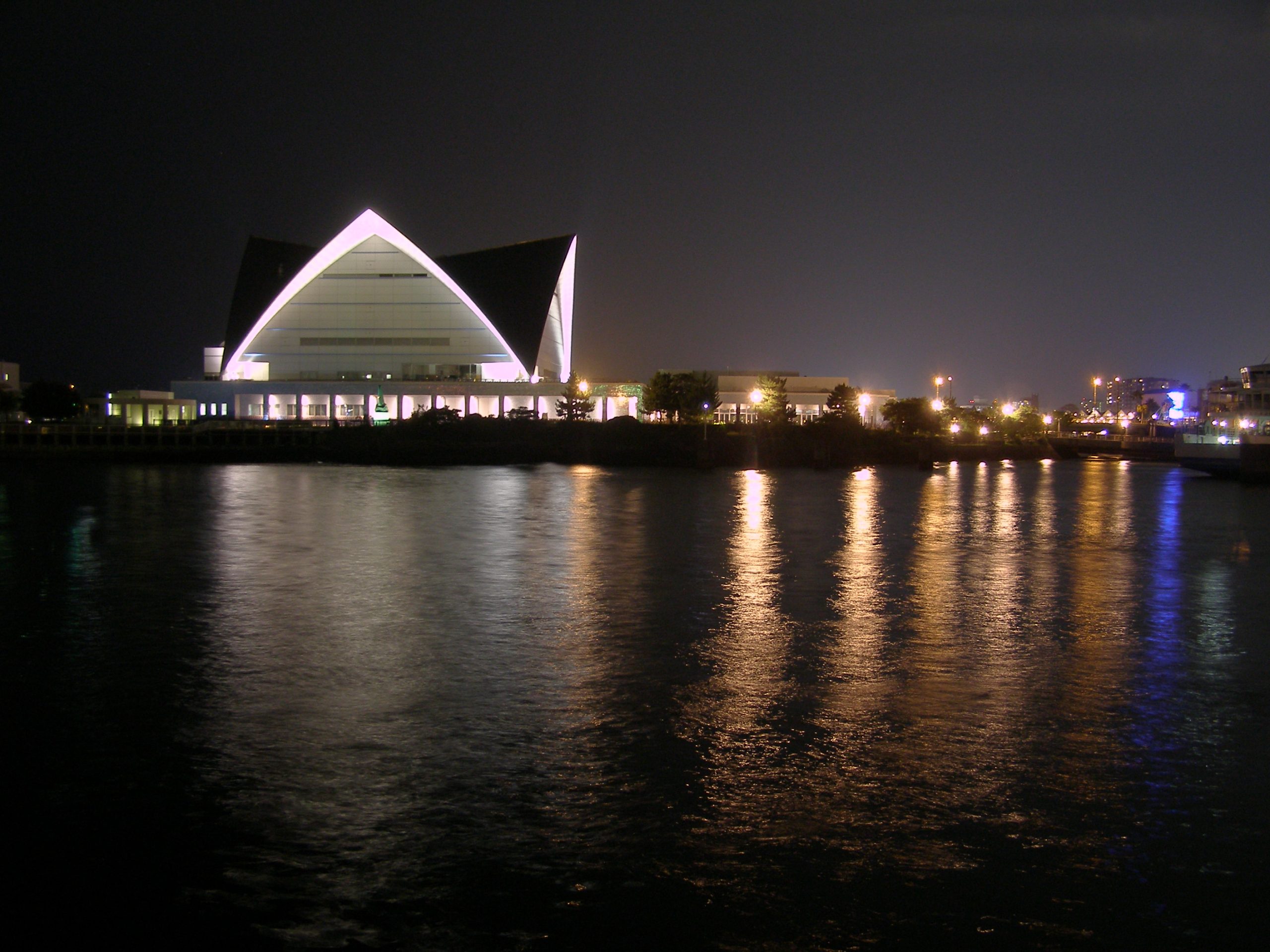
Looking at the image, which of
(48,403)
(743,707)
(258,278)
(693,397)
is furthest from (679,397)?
(743,707)

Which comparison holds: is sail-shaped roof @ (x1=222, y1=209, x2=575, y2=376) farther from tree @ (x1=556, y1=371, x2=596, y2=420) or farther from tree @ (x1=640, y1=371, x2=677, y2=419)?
tree @ (x1=640, y1=371, x2=677, y2=419)

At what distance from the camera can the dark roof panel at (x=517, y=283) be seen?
2564 inches

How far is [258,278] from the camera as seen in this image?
6662cm

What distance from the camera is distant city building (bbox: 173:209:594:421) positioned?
64188 mm

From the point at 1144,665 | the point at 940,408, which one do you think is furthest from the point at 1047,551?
the point at 940,408

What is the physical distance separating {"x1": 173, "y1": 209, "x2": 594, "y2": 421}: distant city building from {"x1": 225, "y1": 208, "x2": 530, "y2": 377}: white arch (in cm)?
8

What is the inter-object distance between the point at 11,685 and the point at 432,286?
195 ft

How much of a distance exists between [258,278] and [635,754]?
6657 centimetres

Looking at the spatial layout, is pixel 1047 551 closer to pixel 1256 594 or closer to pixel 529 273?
pixel 1256 594

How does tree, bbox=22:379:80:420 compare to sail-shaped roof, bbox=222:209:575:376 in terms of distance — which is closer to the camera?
sail-shaped roof, bbox=222:209:575:376

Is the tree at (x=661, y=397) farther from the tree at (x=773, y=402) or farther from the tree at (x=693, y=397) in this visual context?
the tree at (x=773, y=402)

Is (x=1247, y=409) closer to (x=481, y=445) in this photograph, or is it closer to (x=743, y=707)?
(x=481, y=445)

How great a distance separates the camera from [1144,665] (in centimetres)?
859

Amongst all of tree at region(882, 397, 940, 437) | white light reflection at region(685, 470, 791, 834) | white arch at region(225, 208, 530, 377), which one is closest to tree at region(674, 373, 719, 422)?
white arch at region(225, 208, 530, 377)
